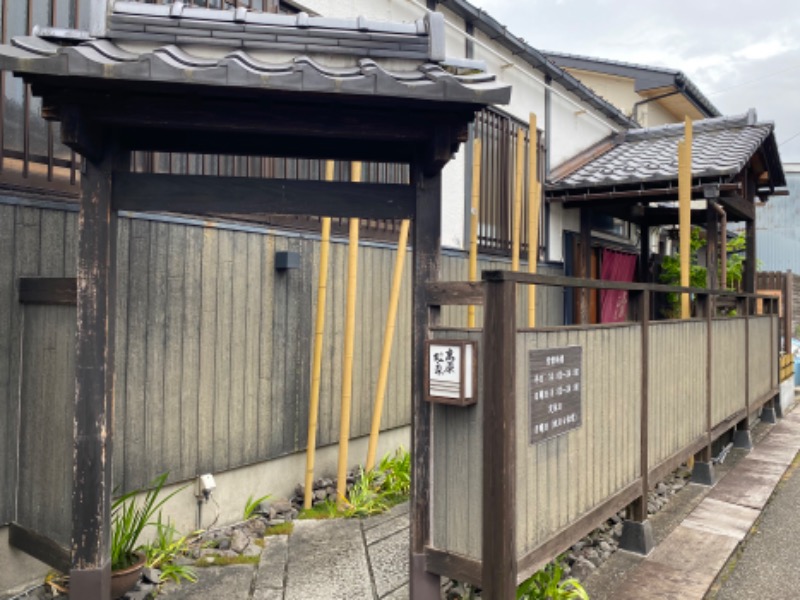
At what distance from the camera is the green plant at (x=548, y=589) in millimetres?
3612

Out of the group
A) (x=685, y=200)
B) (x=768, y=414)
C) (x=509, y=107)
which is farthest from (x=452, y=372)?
(x=768, y=414)

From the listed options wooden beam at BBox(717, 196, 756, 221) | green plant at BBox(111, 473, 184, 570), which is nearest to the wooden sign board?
green plant at BBox(111, 473, 184, 570)

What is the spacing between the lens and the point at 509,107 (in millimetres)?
8898

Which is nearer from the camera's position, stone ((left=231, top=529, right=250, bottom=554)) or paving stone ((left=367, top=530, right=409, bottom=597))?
paving stone ((left=367, top=530, right=409, bottom=597))

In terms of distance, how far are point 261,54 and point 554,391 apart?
236 centimetres

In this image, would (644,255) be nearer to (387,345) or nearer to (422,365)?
(387,345)

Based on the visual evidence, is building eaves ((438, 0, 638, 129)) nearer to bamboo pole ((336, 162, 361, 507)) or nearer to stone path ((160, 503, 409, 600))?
bamboo pole ((336, 162, 361, 507))

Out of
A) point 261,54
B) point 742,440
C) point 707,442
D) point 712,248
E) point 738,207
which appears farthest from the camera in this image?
point 738,207

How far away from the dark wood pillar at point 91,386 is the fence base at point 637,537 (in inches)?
147

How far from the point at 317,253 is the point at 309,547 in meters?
2.58

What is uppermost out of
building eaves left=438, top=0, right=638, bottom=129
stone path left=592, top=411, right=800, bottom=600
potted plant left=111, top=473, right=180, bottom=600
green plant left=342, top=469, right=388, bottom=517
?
building eaves left=438, top=0, right=638, bottom=129

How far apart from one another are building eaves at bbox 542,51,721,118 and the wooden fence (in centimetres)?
1167

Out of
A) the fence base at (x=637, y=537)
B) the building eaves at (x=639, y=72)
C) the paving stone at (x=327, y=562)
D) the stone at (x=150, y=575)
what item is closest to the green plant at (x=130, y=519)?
the stone at (x=150, y=575)

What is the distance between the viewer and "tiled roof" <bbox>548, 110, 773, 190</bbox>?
841 cm
